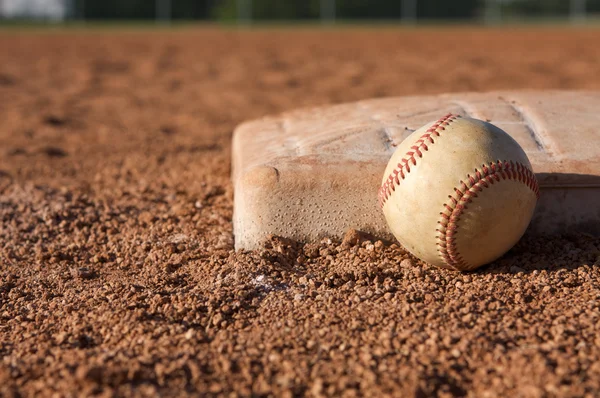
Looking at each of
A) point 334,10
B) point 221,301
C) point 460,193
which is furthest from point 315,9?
point 221,301

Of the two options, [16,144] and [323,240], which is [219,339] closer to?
[323,240]

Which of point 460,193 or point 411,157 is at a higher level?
point 411,157

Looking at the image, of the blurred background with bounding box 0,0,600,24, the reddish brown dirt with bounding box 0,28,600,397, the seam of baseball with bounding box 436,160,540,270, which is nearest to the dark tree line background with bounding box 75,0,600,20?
the blurred background with bounding box 0,0,600,24

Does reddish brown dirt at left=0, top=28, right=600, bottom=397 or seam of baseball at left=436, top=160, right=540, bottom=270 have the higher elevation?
seam of baseball at left=436, top=160, right=540, bottom=270

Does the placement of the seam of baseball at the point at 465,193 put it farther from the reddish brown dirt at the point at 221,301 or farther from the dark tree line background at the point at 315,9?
the dark tree line background at the point at 315,9

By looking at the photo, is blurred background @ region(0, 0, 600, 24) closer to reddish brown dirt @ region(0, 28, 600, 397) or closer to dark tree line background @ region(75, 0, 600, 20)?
dark tree line background @ region(75, 0, 600, 20)

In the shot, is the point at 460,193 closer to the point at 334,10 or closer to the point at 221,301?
the point at 221,301

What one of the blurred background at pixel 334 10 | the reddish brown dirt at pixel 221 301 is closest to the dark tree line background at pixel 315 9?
the blurred background at pixel 334 10
